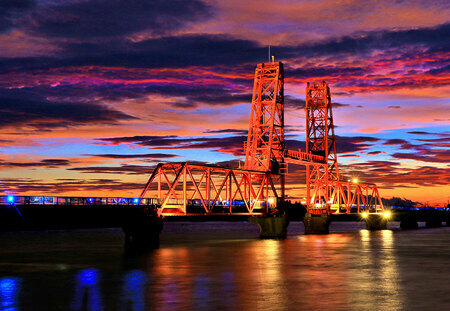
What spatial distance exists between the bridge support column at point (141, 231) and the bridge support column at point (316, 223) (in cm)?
6321

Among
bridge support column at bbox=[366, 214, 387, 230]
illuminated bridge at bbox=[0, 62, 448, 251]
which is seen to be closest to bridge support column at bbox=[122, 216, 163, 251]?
illuminated bridge at bbox=[0, 62, 448, 251]

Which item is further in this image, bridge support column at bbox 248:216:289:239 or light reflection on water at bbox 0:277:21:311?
bridge support column at bbox 248:216:289:239

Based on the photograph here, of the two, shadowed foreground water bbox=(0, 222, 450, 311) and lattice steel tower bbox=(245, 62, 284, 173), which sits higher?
lattice steel tower bbox=(245, 62, 284, 173)

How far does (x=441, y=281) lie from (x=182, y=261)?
25.3 metres

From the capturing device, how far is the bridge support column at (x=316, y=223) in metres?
133

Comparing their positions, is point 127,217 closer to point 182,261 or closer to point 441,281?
point 182,261

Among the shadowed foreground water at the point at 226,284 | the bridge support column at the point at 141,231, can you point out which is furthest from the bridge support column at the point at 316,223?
the shadowed foreground water at the point at 226,284

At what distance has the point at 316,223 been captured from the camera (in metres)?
134

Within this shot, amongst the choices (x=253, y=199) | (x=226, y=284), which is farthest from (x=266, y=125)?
(x=226, y=284)

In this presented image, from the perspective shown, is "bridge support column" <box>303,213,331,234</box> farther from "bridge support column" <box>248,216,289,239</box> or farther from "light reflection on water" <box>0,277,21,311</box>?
"light reflection on water" <box>0,277,21,311</box>

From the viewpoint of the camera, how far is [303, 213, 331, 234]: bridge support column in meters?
133

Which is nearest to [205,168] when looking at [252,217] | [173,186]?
[173,186]

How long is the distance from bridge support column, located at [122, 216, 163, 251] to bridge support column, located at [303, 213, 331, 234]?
63.2 meters

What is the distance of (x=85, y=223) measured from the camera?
234ft
